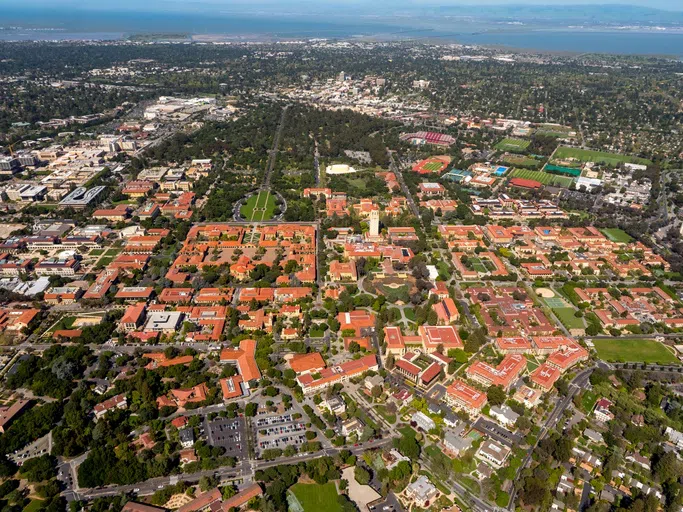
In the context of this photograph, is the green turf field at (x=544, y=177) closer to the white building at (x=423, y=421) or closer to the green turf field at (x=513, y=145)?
the green turf field at (x=513, y=145)

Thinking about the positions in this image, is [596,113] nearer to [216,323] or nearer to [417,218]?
[417,218]

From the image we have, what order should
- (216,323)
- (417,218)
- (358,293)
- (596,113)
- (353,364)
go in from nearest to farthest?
(353,364), (216,323), (358,293), (417,218), (596,113)

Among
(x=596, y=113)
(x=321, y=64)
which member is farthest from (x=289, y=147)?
(x=321, y=64)

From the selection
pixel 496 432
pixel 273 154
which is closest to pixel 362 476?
pixel 496 432

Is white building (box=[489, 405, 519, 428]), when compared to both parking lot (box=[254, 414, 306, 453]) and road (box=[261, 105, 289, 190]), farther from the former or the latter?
road (box=[261, 105, 289, 190])

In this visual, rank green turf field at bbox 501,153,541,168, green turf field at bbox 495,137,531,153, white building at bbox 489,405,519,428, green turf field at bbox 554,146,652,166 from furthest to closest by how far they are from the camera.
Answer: green turf field at bbox 495,137,531,153 → green turf field at bbox 554,146,652,166 → green turf field at bbox 501,153,541,168 → white building at bbox 489,405,519,428

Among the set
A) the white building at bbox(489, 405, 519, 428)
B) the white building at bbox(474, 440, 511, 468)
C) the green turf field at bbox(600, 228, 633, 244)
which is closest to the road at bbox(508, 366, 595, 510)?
the white building at bbox(474, 440, 511, 468)
